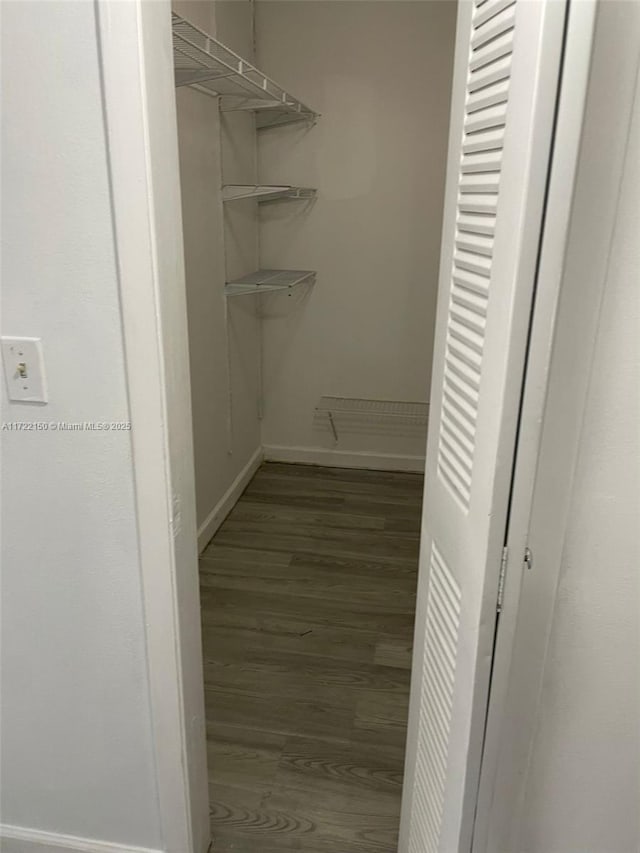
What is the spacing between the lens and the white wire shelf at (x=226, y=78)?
1822mm

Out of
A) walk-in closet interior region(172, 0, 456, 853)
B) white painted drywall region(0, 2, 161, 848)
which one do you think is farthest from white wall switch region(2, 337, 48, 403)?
walk-in closet interior region(172, 0, 456, 853)

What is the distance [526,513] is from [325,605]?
5.43ft

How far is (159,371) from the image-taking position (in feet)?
3.61

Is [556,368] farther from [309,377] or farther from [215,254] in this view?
[309,377]

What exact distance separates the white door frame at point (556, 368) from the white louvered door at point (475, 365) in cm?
2

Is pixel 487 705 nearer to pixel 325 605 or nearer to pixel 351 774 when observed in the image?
pixel 351 774

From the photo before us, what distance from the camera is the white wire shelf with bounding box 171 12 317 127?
5.98 ft

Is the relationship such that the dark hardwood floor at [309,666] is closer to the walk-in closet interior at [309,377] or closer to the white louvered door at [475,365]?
the walk-in closet interior at [309,377]

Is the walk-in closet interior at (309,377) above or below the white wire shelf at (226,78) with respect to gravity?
below

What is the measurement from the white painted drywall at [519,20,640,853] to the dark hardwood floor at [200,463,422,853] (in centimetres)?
57

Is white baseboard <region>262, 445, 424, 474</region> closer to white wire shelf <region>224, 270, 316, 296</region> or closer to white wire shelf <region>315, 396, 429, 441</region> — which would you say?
white wire shelf <region>315, 396, 429, 441</region>

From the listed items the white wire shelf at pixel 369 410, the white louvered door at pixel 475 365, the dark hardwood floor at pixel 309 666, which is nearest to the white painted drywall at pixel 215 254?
the dark hardwood floor at pixel 309 666

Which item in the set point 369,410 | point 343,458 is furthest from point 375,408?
point 343,458

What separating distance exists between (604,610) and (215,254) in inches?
83.4
